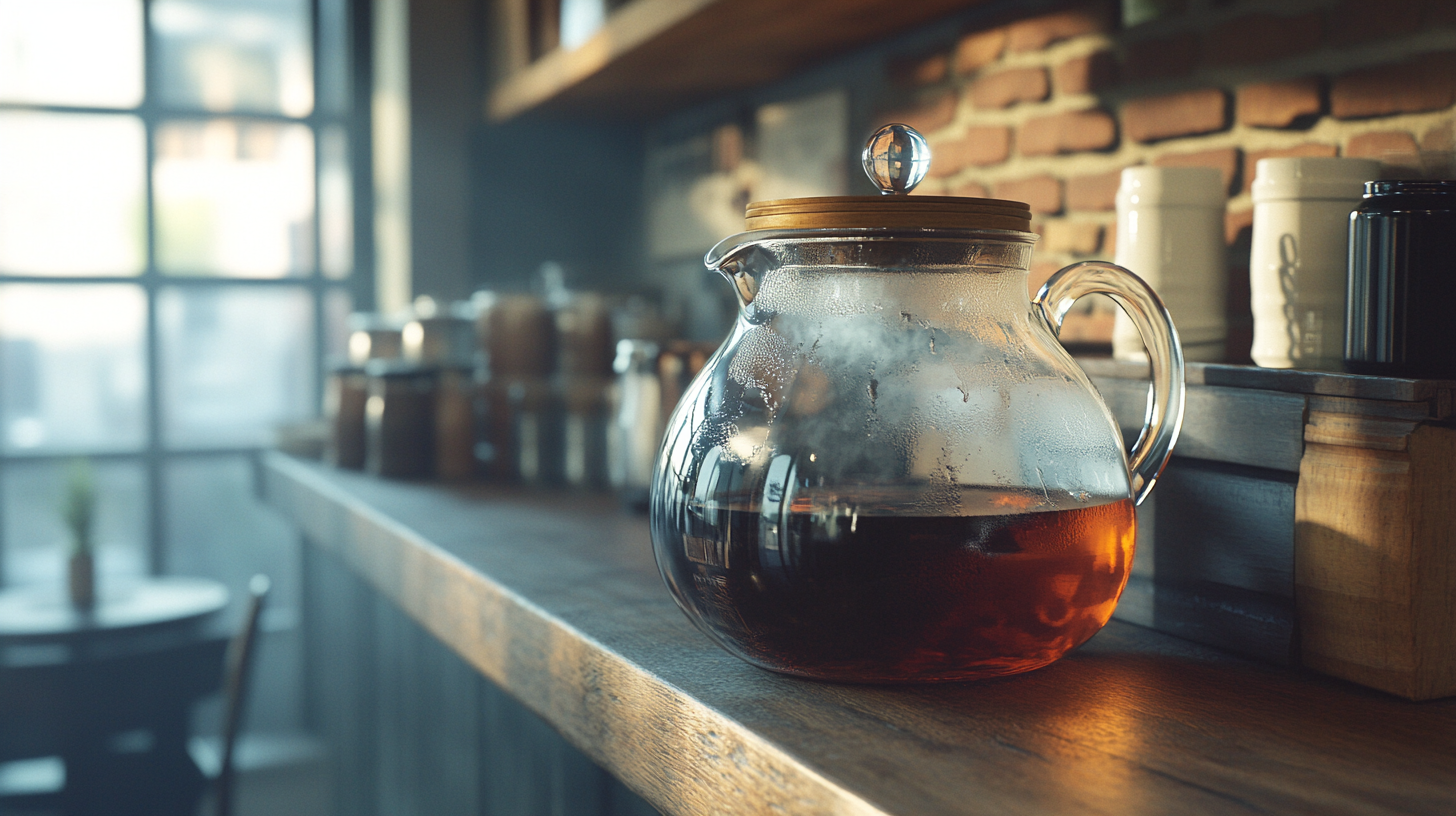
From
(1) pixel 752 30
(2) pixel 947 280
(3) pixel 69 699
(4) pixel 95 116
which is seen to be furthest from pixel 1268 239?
(4) pixel 95 116

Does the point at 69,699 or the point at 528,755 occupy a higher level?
the point at 528,755

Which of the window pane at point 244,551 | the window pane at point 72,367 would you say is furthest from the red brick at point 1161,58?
the window pane at point 72,367

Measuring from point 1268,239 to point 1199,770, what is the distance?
41 centimetres

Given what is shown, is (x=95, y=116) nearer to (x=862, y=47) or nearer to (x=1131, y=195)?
(x=862, y=47)

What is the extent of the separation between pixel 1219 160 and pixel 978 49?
0.44 m

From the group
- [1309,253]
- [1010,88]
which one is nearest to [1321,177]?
[1309,253]

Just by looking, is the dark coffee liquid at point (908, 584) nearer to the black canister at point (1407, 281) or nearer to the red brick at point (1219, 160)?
the black canister at point (1407, 281)

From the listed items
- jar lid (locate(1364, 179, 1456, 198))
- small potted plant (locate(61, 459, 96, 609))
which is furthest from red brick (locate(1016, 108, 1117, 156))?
small potted plant (locate(61, 459, 96, 609))

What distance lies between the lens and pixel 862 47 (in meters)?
1.67

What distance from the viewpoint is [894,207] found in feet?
1.98

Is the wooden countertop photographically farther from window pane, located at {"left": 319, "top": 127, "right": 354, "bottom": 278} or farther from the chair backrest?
window pane, located at {"left": 319, "top": 127, "right": 354, "bottom": 278}

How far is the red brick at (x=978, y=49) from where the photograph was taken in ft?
4.43

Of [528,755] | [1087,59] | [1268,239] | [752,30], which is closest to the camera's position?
[1268,239]

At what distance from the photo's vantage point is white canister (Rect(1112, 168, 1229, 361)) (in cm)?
86
